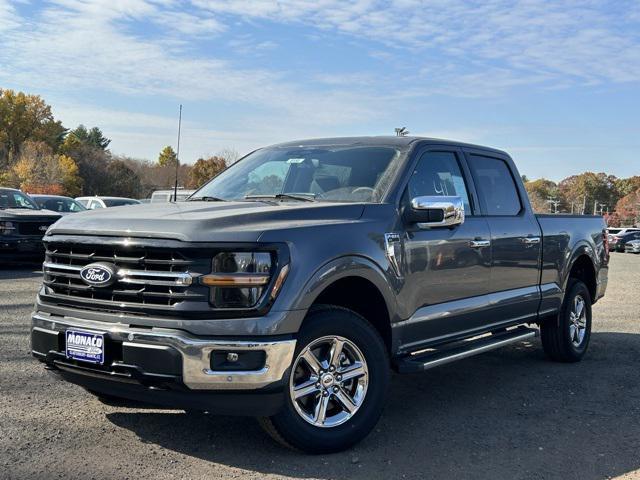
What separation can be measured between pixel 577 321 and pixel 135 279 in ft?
16.6

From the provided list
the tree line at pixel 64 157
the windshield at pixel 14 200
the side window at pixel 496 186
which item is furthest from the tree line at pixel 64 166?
the side window at pixel 496 186

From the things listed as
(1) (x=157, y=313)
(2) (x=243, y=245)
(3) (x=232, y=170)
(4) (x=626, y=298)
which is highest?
(3) (x=232, y=170)

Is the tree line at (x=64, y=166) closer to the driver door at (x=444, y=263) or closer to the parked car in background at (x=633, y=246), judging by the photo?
the parked car in background at (x=633, y=246)

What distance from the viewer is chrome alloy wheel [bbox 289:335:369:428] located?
3.87m

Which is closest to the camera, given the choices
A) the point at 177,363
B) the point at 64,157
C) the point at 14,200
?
the point at 177,363

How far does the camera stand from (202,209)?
4.19 metres

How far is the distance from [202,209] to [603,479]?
111 inches

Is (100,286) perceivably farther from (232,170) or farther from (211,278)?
(232,170)

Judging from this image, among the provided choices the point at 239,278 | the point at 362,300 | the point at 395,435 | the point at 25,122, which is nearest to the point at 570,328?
the point at 395,435

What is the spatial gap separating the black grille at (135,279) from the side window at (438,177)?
6.16ft

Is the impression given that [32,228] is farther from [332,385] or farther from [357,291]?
[332,385]

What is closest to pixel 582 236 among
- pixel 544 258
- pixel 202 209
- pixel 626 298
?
pixel 544 258

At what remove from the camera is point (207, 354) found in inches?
137

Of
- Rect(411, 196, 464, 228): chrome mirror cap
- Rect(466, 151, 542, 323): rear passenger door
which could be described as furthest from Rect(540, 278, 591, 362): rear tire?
Rect(411, 196, 464, 228): chrome mirror cap
